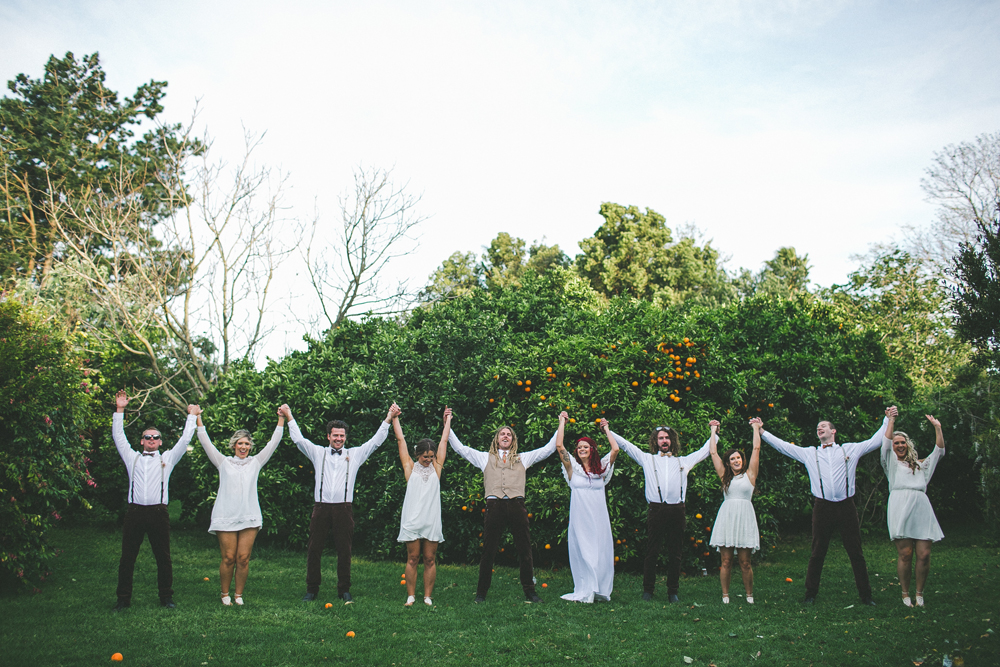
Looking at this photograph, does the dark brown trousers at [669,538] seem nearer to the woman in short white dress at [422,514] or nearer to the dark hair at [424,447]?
the woman in short white dress at [422,514]

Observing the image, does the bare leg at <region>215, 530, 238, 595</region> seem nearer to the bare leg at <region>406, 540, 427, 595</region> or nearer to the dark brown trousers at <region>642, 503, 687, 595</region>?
the bare leg at <region>406, 540, 427, 595</region>

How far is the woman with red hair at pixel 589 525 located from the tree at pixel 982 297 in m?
7.33

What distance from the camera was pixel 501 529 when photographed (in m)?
7.84

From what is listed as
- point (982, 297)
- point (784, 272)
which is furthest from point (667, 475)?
point (784, 272)

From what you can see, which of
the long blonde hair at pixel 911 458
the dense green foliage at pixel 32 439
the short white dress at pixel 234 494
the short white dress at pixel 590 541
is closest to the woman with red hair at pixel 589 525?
the short white dress at pixel 590 541

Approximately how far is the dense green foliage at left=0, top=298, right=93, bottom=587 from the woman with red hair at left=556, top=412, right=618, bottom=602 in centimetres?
619

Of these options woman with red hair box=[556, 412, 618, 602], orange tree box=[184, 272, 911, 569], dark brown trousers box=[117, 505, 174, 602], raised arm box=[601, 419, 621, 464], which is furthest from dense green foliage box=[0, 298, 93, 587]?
raised arm box=[601, 419, 621, 464]

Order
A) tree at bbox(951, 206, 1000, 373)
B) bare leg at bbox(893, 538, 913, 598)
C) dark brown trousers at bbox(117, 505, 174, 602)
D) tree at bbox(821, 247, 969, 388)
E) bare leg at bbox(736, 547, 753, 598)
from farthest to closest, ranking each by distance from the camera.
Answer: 1. tree at bbox(821, 247, 969, 388)
2. tree at bbox(951, 206, 1000, 373)
3. bare leg at bbox(736, 547, 753, 598)
4. bare leg at bbox(893, 538, 913, 598)
5. dark brown trousers at bbox(117, 505, 174, 602)

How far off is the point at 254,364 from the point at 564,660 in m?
11.1

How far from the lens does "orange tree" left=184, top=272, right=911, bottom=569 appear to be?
9.92 m

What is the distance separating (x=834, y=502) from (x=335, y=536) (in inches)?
221

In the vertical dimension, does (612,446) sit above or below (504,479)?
above

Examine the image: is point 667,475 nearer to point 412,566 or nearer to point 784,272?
point 412,566

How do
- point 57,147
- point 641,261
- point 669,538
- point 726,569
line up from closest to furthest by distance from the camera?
point 726,569 → point 669,538 → point 57,147 → point 641,261
